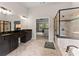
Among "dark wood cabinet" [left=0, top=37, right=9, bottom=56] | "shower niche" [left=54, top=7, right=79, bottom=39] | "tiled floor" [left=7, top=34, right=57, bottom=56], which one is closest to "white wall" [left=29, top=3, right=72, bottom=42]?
"shower niche" [left=54, top=7, right=79, bottom=39]

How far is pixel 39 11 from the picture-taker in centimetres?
782

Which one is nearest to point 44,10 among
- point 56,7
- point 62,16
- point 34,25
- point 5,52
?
point 56,7

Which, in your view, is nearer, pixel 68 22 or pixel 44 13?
pixel 68 22

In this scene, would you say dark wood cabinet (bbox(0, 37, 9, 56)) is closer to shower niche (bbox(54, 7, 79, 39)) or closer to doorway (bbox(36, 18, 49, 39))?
shower niche (bbox(54, 7, 79, 39))

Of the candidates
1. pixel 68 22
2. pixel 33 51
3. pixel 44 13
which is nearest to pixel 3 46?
pixel 33 51

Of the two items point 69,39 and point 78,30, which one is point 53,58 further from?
point 78,30

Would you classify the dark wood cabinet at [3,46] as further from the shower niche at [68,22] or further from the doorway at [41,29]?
the doorway at [41,29]

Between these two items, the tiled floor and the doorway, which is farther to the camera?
the doorway

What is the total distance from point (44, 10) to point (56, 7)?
103cm

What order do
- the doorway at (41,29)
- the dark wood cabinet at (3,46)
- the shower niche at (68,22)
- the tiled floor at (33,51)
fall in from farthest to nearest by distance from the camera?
the doorway at (41,29), the shower niche at (68,22), the tiled floor at (33,51), the dark wood cabinet at (3,46)

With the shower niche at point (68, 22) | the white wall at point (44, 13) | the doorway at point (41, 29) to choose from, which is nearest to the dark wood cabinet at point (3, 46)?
the shower niche at point (68, 22)

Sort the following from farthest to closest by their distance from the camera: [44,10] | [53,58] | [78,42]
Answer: [44,10] → [78,42] → [53,58]

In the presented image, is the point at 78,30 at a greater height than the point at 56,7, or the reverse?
the point at 56,7

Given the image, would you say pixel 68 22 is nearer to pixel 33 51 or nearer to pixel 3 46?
pixel 33 51
